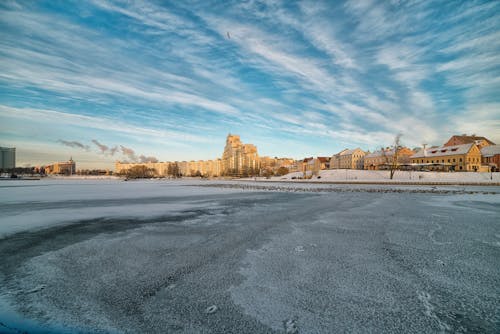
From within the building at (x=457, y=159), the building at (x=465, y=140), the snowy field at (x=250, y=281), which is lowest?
the snowy field at (x=250, y=281)

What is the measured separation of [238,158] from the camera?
170 meters

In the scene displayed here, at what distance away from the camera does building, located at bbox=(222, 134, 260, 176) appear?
159625 millimetres

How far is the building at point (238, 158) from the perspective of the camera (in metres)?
Result: 160

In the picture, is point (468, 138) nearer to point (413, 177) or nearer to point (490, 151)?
point (490, 151)

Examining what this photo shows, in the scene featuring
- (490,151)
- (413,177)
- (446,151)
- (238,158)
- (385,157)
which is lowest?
(413,177)

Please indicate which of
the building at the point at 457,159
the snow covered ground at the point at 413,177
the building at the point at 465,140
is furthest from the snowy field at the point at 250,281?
the building at the point at 465,140

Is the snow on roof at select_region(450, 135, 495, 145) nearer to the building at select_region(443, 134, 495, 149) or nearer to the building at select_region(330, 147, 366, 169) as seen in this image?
the building at select_region(443, 134, 495, 149)

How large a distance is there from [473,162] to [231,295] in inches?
3041

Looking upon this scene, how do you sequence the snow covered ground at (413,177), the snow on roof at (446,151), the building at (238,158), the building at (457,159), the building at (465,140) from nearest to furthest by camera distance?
the snow covered ground at (413,177) → the building at (457,159) → the snow on roof at (446,151) → the building at (465,140) → the building at (238,158)

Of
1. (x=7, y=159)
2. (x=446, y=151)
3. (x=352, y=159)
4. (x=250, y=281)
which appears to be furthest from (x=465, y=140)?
(x=7, y=159)

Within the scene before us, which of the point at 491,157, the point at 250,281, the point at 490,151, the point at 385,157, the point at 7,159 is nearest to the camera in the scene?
the point at 250,281

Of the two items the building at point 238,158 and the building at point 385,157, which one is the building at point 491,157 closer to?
the building at point 385,157

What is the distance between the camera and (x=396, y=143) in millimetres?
53281

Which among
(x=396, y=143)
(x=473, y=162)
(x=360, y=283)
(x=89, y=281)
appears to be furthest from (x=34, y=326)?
(x=473, y=162)
